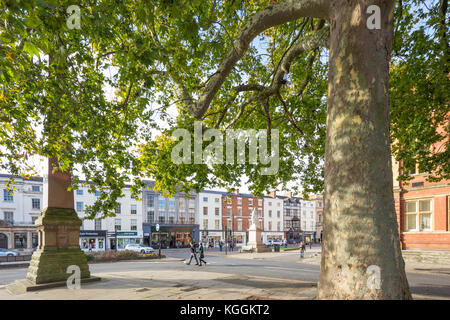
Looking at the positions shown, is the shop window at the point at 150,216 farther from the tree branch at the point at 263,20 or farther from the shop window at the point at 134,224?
the tree branch at the point at 263,20

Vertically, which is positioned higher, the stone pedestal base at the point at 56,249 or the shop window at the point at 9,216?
the stone pedestal base at the point at 56,249

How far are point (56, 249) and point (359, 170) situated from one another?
10186 millimetres

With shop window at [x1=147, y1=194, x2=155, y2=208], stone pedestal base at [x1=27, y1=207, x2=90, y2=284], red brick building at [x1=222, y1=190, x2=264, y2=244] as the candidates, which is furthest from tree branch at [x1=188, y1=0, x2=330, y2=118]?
red brick building at [x1=222, y1=190, x2=264, y2=244]

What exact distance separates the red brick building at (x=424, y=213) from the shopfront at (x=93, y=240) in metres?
39.0

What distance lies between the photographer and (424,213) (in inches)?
836

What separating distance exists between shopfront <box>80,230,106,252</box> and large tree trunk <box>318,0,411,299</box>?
44041 mm

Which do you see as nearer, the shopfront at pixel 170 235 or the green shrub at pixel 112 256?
the green shrub at pixel 112 256

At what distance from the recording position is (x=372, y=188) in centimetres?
325

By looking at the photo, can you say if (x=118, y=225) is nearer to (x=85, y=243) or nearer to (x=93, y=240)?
(x=93, y=240)

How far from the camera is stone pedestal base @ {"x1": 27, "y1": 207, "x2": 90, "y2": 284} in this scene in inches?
364

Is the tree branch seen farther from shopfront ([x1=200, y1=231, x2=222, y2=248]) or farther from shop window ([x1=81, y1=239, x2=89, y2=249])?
shopfront ([x1=200, y1=231, x2=222, y2=248])

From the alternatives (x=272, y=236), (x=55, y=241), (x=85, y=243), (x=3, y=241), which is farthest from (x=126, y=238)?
(x=55, y=241)

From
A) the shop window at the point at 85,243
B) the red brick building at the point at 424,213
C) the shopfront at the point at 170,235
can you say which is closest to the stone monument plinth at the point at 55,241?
the red brick building at the point at 424,213

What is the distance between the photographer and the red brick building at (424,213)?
1980cm
